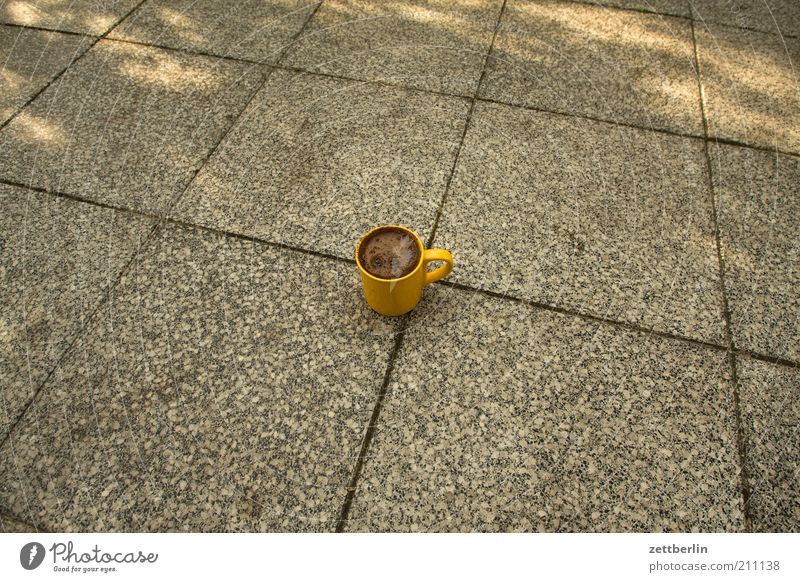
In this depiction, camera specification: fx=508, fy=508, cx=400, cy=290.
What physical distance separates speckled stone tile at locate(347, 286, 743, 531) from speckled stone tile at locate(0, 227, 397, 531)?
170mm

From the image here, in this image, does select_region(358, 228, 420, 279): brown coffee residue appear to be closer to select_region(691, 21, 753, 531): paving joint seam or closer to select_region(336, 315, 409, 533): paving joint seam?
select_region(336, 315, 409, 533): paving joint seam

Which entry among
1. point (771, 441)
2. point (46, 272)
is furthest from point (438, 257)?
point (46, 272)

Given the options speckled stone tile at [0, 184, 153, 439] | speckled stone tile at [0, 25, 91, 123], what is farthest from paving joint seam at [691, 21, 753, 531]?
speckled stone tile at [0, 25, 91, 123]

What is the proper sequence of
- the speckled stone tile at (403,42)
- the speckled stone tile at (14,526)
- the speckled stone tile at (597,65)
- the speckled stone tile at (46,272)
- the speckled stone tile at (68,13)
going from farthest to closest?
1. the speckled stone tile at (68,13)
2. the speckled stone tile at (403,42)
3. the speckled stone tile at (597,65)
4. the speckled stone tile at (46,272)
5. the speckled stone tile at (14,526)

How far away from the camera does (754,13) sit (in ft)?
11.4

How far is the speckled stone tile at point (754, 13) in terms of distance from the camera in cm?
339

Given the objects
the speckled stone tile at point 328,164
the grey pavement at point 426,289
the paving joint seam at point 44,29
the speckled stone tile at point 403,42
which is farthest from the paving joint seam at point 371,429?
the paving joint seam at point 44,29

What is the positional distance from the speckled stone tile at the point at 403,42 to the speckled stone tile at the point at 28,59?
137 cm

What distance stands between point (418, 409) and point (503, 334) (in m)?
0.46

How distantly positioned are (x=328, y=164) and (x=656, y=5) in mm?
2736

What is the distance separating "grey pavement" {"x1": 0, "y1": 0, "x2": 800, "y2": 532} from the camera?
5.48 ft

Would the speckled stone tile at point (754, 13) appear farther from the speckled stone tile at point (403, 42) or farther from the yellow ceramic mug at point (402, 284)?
the yellow ceramic mug at point (402, 284)

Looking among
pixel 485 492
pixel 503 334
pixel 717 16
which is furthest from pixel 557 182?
pixel 717 16

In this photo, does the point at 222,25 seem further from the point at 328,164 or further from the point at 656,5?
the point at 656,5
